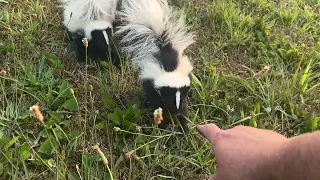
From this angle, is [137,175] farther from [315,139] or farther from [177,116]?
[315,139]

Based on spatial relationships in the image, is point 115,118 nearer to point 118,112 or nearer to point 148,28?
point 118,112

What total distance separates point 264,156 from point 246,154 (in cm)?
7

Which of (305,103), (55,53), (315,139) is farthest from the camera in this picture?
(55,53)

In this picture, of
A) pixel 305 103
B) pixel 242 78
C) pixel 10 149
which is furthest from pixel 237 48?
pixel 10 149

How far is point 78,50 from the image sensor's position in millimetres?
3836

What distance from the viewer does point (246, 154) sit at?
1.70 metres

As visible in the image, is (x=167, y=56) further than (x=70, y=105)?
Yes

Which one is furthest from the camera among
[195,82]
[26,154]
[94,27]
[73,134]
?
[94,27]

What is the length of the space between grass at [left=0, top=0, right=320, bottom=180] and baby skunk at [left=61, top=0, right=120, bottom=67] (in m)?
0.12

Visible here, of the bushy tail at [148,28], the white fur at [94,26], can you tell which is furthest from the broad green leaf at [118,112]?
the white fur at [94,26]

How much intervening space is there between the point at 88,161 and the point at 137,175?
0.31 metres

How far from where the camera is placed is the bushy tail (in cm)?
350

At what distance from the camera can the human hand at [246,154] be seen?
167 cm

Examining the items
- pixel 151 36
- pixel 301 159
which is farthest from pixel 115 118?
pixel 301 159
